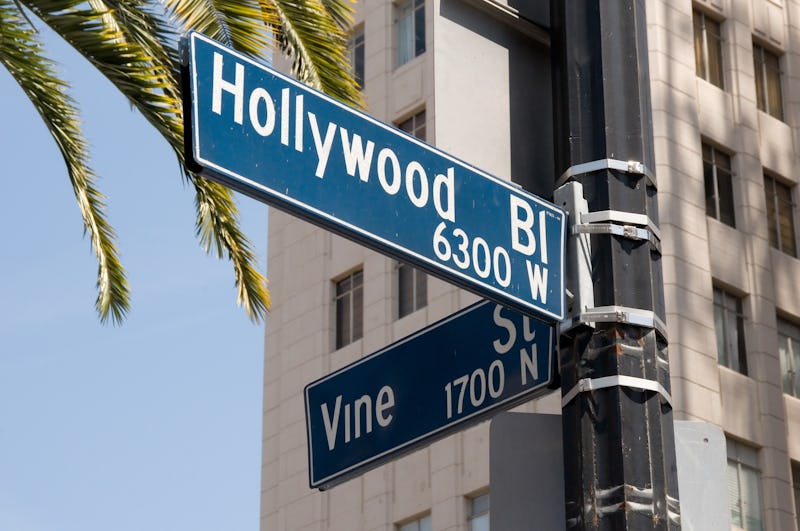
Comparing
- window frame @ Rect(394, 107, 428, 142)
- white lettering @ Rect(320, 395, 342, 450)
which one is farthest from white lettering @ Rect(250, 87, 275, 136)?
window frame @ Rect(394, 107, 428, 142)

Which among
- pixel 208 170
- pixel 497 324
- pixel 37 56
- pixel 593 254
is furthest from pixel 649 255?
pixel 37 56

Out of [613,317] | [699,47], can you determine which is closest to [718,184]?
[699,47]

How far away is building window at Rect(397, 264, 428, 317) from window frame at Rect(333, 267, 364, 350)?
1.23 m

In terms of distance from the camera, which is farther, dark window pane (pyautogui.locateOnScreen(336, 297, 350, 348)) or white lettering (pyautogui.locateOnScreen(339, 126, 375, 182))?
dark window pane (pyautogui.locateOnScreen(336, 297, 350, 348))

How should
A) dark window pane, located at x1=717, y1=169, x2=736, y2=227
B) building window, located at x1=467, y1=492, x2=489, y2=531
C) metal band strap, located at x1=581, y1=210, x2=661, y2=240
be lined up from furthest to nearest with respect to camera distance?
dark window pane, located at x1=717, y1=169, x2=736, y2=227
building window, located at x1=467, y1=492, x2=489, y2=531
metal band strap, located at x1=581, y1=210, x2=661, y2=240

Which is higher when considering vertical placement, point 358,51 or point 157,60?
point 358,51

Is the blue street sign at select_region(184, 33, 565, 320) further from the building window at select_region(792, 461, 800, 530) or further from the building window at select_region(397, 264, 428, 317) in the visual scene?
the building window at select_region(397, 264, 428, 317)

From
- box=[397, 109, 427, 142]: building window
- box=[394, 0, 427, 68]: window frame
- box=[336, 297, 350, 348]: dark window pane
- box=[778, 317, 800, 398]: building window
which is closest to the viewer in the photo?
box=[778, 317, 800, 398]: building window

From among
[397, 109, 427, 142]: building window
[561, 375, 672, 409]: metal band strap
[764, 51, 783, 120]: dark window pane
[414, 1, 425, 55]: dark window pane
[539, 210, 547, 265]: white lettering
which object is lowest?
[561, 375, 672, 409]: metal band strap

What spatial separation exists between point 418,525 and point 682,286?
6827mm

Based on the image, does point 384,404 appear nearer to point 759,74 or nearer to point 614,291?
point 614,291

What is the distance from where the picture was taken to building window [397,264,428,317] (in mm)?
32781

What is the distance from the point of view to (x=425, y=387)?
17.8 feet

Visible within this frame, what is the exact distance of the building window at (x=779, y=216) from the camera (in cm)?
3394
